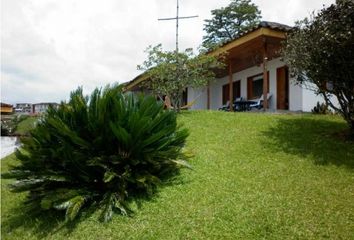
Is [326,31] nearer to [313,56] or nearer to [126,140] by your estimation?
[313,56]

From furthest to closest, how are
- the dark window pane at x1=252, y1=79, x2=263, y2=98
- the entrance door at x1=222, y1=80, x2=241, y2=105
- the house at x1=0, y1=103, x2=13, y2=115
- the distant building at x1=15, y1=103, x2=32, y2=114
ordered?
the distant building at x1=15, y1=103, x2=32, y2=114, the house at x1=0, y1=103, x2=13, y2=115, the entrance door at x1=222, y1=80, x2=241, y2=105, the dark window pane at x1=252, y1=79, x2=263, y2=98

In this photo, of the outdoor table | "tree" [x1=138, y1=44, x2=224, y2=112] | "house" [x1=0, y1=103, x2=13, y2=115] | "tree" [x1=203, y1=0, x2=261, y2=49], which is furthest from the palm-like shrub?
"tree" [x1=203, y1=0, x2=261, y2=49]

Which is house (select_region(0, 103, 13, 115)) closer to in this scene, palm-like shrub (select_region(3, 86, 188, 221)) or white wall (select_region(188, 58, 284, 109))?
white wall (select_region(188, 58, 284, 109))

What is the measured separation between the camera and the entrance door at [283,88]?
57.8ft

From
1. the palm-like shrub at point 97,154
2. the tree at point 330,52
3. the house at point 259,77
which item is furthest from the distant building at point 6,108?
the tree at point 330,52

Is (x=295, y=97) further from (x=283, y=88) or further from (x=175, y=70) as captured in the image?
(x=175, y=70)

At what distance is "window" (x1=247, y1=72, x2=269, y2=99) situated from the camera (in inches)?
774

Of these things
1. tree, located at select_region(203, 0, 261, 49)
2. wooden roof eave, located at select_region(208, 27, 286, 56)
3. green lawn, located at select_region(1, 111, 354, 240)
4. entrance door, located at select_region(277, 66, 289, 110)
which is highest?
tree, located at select_region(203, 0, 261, 49)

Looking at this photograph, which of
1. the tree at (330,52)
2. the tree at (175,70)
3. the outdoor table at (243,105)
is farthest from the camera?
the outdoor table at (243,105)

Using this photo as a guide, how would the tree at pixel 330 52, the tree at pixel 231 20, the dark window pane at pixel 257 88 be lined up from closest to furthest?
the tree at pixel 330 52 < the dark window pane at pixel 257 88 < the tree at pixel 231 20

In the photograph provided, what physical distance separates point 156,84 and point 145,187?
26.3ft

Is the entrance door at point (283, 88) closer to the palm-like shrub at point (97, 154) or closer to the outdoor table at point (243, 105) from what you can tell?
the outdoor table at point (243, 105)

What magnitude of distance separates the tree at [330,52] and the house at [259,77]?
2495mm

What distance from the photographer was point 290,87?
17109mm
